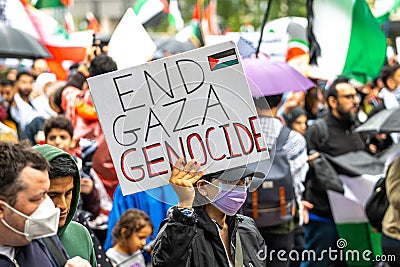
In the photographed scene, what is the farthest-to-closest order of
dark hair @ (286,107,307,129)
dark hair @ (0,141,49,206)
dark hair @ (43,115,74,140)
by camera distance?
1. dark hair @ (286,107,307,129)
2. dark hair @ (43,115,74,140)
3. dark hair @ (0,141,49,206)

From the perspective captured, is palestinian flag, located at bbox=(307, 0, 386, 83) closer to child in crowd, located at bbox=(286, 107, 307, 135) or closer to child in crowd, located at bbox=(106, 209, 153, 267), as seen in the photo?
child in crowd, located at bbox=(286, 107, 307, 135)

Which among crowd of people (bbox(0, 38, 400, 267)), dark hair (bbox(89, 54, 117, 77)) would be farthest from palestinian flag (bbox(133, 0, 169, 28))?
dark hair (bbox(89, 54, 117, 77))

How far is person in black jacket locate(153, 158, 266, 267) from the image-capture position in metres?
4.04

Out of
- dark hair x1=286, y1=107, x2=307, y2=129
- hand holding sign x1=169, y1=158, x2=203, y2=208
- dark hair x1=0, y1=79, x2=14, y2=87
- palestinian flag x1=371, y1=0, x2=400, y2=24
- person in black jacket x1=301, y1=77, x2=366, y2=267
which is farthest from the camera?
dark hair x1=0, y1=79, x2=14, y2=87

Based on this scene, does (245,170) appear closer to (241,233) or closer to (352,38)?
(241,233)

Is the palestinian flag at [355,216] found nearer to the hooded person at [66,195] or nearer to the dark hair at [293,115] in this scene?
the dark hair at [293,115]

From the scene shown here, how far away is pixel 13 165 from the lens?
3803mm

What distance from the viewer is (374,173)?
859 centimetres

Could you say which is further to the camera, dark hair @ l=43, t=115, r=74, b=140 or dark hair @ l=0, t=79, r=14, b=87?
dark hair @ l=0, t=79, r=14, b=87

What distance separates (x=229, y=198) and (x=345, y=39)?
561cm

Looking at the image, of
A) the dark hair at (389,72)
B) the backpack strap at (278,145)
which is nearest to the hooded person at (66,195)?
the backpack strap at (278,145)

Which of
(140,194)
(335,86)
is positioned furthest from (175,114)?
(335,86)

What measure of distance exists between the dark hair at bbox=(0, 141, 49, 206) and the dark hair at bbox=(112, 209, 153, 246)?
2.95 meters

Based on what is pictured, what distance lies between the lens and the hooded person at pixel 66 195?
4.39 m
